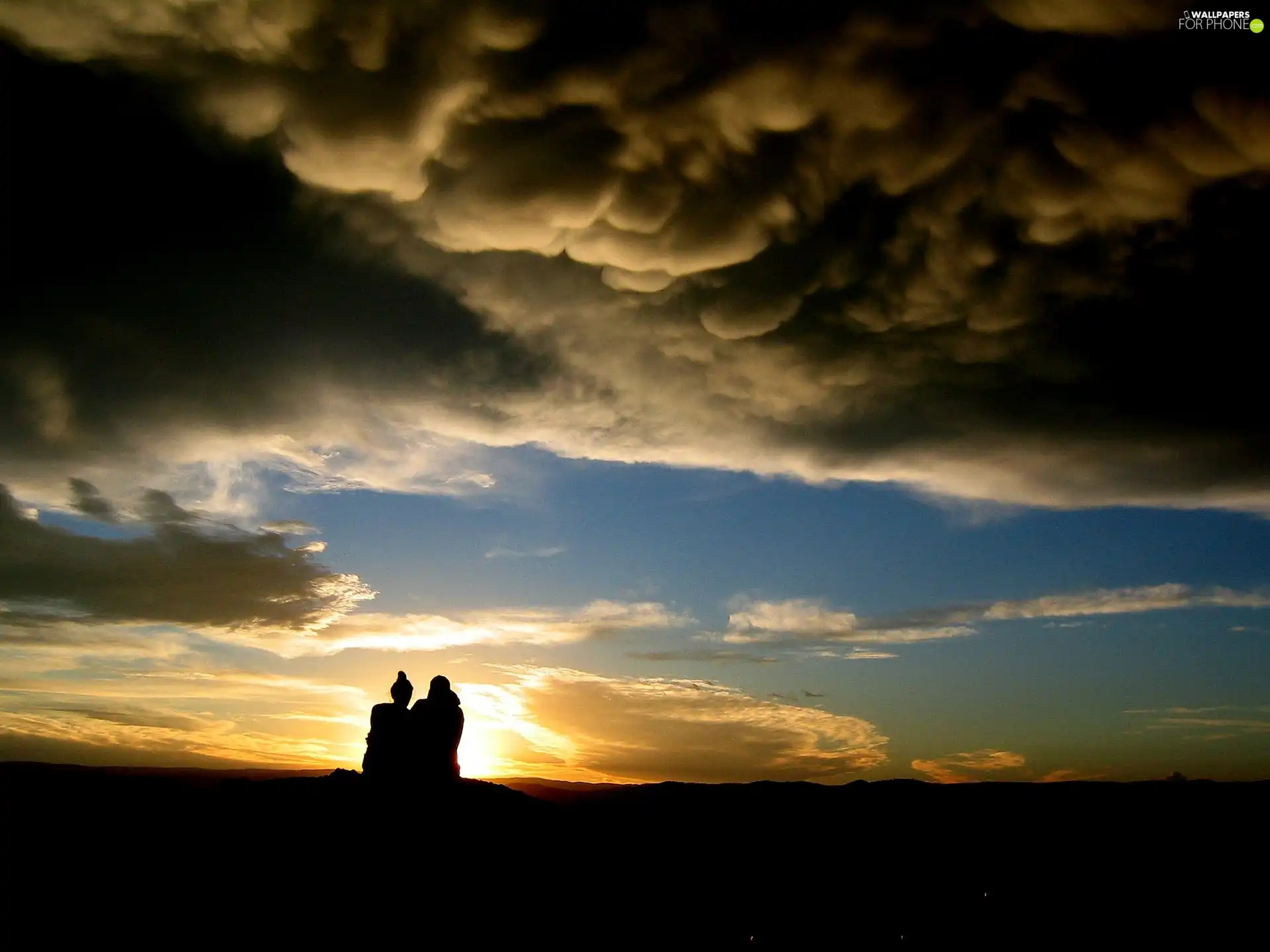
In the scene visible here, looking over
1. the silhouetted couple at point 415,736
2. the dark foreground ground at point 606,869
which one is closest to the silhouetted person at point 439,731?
the silhouetted couple at point 415,736

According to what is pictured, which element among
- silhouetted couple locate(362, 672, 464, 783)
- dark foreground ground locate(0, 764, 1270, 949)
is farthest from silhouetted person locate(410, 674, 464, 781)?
dark foreground ground locate(0, 764, 1270, 949)

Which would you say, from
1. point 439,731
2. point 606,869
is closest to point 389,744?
point 439,731

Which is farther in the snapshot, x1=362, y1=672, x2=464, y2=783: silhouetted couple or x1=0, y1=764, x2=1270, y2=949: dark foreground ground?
x1=362, y1=672, x2=464, y2=783: silhouetted couple

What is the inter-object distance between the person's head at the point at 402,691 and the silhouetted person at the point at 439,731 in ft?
4.04

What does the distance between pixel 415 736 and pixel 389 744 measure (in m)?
2.69

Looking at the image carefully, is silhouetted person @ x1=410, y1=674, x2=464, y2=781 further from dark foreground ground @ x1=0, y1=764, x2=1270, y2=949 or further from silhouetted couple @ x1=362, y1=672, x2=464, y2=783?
dark foreground ground @ x1=0, y1=764, x2=1270, y2=949

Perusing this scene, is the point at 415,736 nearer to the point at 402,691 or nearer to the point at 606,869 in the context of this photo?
the point at 402,691

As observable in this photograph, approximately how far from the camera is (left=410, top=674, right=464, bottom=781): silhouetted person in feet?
266

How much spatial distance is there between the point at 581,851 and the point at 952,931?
1444 inches

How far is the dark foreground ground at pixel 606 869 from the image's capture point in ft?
193

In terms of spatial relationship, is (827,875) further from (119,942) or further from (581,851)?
(119,942)

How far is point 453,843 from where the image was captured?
77.4 meters

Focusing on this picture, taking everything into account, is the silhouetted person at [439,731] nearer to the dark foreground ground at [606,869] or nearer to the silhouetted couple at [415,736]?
the silhouetted couple at [415,736]

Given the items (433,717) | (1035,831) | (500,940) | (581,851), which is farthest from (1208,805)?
(433,717)
